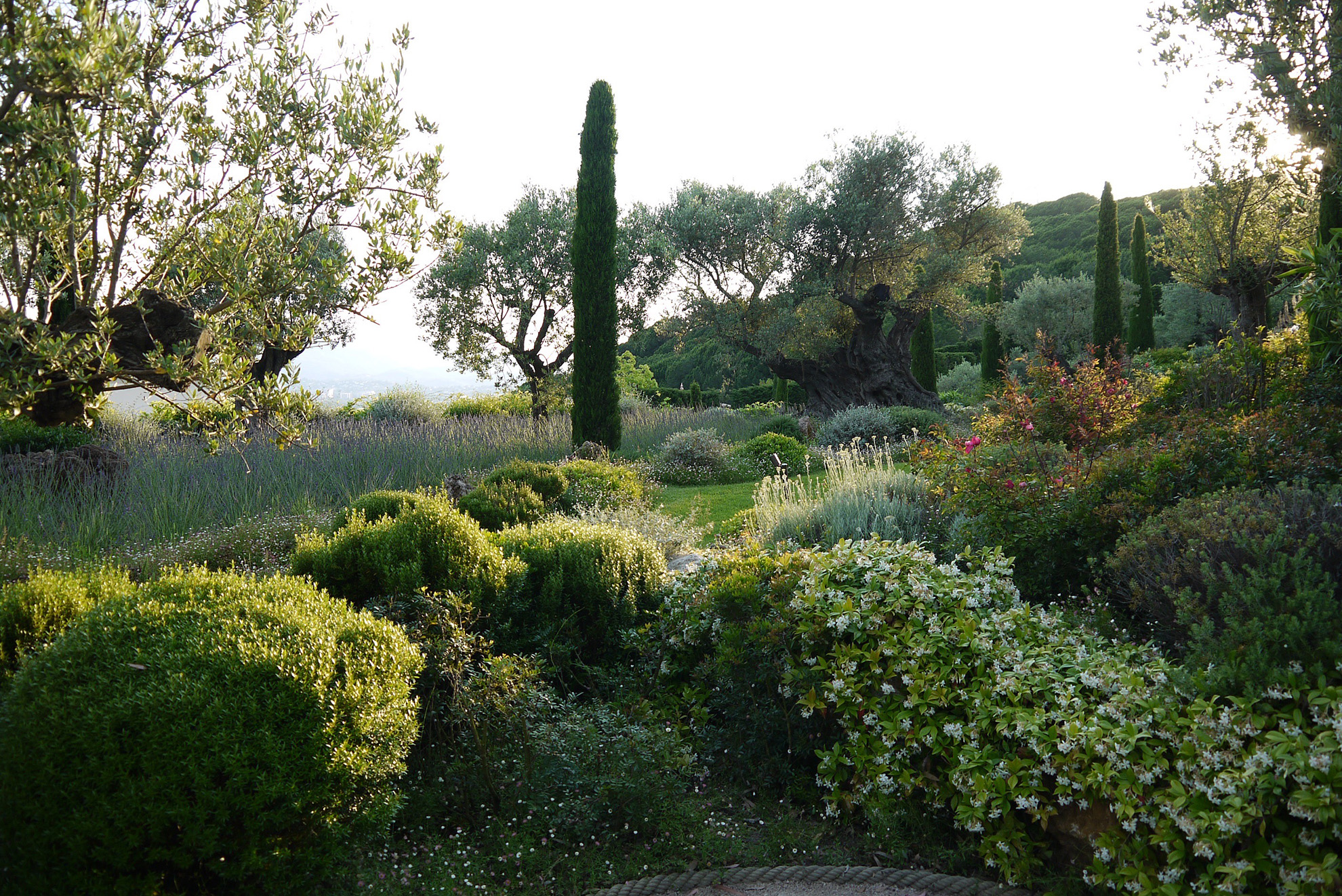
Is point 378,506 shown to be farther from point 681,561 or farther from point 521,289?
point 521,289

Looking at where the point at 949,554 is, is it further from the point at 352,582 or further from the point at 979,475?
the point at 352,582

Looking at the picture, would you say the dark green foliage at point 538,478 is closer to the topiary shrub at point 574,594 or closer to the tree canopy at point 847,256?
the topiary shrub at point 574,594

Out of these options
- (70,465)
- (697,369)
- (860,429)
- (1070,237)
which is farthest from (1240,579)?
(1070,237)

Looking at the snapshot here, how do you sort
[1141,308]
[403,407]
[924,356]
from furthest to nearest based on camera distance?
[924,356], [1141,308], [403,407]

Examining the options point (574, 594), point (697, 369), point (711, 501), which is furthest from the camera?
point (697, 369)

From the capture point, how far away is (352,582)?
404cm

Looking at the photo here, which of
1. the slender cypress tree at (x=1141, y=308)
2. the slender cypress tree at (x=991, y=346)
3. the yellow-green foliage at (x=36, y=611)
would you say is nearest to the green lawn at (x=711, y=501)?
the yellow-green foliage at (x=36, y=611)

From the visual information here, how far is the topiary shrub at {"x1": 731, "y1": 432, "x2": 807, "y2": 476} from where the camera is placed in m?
11.7

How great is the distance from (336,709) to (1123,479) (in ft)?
14.2

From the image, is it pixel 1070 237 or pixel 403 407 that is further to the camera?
pixel 1070 237

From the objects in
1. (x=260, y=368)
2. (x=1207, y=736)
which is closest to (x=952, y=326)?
(x=260, y=368)

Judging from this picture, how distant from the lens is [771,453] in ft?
39.4

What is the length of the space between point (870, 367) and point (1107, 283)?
8.63 metres

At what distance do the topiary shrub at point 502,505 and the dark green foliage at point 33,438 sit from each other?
546cm
